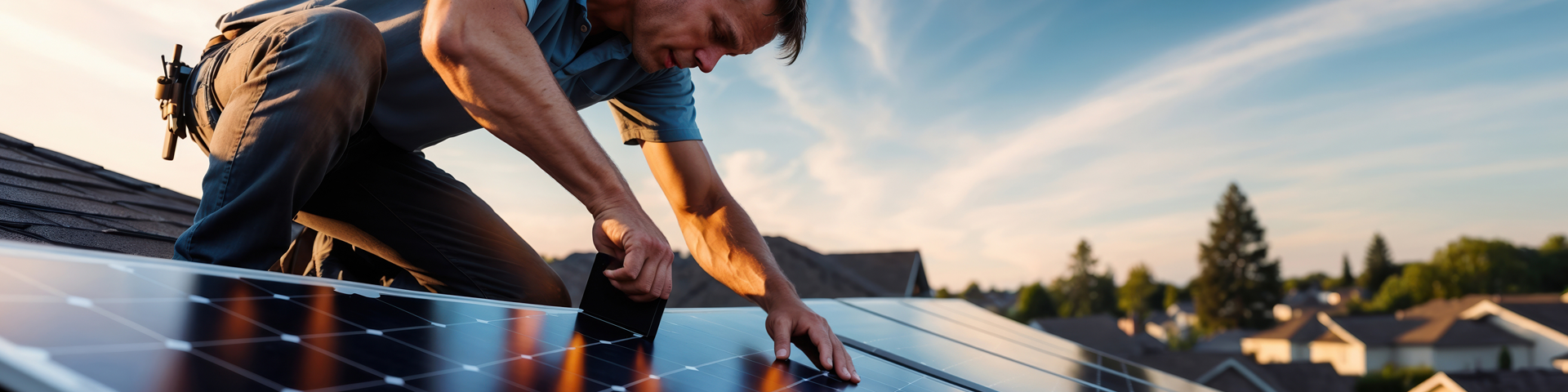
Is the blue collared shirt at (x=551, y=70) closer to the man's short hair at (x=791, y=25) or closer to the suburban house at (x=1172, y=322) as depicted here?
the man's short hair at (x=791, y=25)

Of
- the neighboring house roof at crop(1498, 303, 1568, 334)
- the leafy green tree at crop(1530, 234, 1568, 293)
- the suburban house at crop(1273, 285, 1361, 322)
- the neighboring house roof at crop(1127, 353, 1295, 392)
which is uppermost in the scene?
the leafy green tree at crop(1530, 234, 1568, 293)

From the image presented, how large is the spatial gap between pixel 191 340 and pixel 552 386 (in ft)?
1.42

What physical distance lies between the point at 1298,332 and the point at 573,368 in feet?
226

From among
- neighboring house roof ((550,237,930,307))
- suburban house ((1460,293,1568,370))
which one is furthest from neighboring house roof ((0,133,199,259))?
suburban house ((1460,293,1568,370))

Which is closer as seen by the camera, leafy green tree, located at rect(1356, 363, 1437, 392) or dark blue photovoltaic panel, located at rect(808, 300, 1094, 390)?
dark blue photovoltaic panel, located at rect(808, 300, 1094, 390)

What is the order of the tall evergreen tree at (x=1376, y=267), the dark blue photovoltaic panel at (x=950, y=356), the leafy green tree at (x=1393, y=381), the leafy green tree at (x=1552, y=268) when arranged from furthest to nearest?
the tall evergreen tree at (x=1376, y=267) → the leafy green tree at (x=1552, y=268) → the leafy green tree at (x=1393, y=381) → the dark blue photovoltaic panel at (x=950, y=356)

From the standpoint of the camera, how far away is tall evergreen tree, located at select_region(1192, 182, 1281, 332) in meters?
65.6

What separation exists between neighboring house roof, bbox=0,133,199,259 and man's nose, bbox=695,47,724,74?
8.88 ft

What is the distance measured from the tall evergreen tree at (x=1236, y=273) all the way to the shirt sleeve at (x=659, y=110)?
7498 centimetres

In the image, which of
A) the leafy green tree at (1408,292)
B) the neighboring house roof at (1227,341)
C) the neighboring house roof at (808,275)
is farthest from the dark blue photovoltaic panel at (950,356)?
the leafy green tree at (1408,292)

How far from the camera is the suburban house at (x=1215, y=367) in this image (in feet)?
92.6

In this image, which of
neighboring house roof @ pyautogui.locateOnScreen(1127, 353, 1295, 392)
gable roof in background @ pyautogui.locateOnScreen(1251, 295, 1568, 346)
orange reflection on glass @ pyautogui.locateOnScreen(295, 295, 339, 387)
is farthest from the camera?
gable roof in background @ pyautogui.locateOnScreen(1251, 295, 1568, 346)

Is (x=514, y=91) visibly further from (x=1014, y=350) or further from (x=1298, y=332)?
(x=1298, y=332)

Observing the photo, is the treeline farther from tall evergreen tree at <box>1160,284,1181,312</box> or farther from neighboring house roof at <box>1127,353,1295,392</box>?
neighboring house roof at <box>1127,353,1295,392</box>
